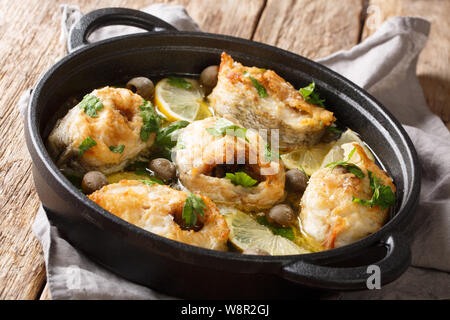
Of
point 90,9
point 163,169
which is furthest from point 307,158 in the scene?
point 90,9

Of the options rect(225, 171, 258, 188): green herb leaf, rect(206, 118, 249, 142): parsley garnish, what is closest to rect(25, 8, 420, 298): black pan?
rect(225, 171, 258, 188): green herb leaf

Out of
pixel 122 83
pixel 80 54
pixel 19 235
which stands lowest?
pixel 19 235

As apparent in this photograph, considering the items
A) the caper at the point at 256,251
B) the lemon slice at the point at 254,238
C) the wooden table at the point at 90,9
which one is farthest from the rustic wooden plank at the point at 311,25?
the caper at the point at 256,251

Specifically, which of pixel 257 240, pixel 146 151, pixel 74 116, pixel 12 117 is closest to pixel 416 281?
pixel 257 240

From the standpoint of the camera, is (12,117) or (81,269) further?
(12,117)

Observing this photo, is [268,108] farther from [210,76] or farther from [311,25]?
[311,25]

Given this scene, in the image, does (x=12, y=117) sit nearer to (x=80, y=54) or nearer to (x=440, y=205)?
(x=80, y=54)

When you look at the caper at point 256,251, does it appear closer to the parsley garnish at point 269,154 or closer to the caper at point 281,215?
the caper at point 281,215
